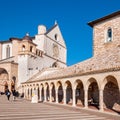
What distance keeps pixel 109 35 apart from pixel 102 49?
162cm

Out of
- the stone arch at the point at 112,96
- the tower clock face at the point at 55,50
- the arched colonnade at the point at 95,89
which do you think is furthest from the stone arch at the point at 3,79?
the stone arch at the point at 112,96

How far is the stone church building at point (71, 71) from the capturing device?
21.2 meters

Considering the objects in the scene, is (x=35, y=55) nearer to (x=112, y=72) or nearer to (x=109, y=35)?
(x=109, y=35)

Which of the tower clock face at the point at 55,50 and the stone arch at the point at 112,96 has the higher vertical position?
the tower clock face at the point at 55,50

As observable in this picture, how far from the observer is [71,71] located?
2692cm

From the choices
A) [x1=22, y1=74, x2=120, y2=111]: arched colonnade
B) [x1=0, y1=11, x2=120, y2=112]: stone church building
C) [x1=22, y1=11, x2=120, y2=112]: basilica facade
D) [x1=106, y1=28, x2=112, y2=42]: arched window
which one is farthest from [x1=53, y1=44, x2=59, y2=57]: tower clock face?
[x1=106, y1=28, x2=112, y2=42]: arched window

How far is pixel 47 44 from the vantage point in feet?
189

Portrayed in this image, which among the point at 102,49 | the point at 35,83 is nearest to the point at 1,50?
the point at 35,83

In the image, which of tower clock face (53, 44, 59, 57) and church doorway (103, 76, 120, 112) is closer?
church doorway (103, 76, 120, 112)

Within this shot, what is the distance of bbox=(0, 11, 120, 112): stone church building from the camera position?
69.6 ft

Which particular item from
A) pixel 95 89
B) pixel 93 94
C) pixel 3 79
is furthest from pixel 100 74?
pixel 3 79

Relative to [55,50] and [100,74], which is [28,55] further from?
[100,74]

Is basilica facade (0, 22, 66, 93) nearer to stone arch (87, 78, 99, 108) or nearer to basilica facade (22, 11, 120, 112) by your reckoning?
basilica facade (22, 11, 120, 112)

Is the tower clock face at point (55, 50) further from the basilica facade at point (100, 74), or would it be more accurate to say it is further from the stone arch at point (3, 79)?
the basilica facade at point (100, 74)
